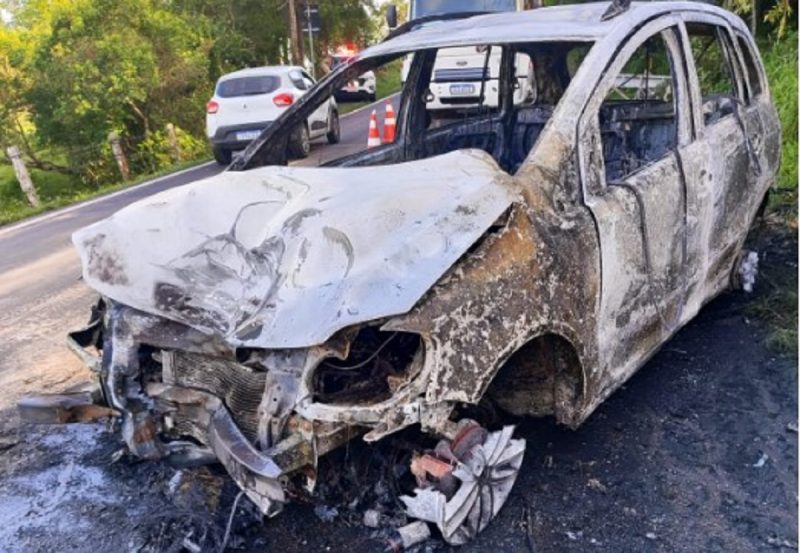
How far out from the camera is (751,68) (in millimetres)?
4816

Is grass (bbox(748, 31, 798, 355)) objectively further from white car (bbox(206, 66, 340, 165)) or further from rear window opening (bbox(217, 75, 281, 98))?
rear window opening (bbox(217, 75, 281, 98))

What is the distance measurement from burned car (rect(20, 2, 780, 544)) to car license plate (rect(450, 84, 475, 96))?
596 cm

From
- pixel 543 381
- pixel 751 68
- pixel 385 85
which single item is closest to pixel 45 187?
pixel 385 85

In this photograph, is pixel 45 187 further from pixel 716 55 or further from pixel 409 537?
pixel 409 537

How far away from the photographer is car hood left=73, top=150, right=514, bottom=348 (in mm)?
2596

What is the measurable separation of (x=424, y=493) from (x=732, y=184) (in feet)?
8.29

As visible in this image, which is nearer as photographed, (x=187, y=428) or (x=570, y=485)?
(x=187, y=428)

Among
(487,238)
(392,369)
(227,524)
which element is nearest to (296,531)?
(227,524)

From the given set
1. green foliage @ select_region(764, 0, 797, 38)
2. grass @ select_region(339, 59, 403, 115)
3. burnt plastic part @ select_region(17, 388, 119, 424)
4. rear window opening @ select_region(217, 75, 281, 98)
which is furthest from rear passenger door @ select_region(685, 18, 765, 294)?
grass @ select_region(339, 59, 403, 115)

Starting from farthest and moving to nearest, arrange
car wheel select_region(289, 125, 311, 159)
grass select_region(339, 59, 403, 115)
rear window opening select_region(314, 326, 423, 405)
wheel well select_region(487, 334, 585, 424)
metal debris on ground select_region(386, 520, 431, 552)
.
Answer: grass select_region(339, 59, 403, 115) < car wheel select_region(289, 125, 311, 159) < wheel well select_region(487, 334, 585, 424) < metal debris on ground select_region(386, 520, 431, 552) < rear window opening select_region(314, 326, 423, 405)

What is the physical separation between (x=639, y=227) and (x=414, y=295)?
49.3 inches

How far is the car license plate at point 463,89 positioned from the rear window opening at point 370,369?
7.20 meters

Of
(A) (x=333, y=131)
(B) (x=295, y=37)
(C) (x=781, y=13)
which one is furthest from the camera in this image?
(B) (x=295, y=37)

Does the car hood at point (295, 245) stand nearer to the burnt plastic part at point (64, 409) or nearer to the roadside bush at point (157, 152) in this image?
Answer: the burnt plastic part at point (64, 409)
